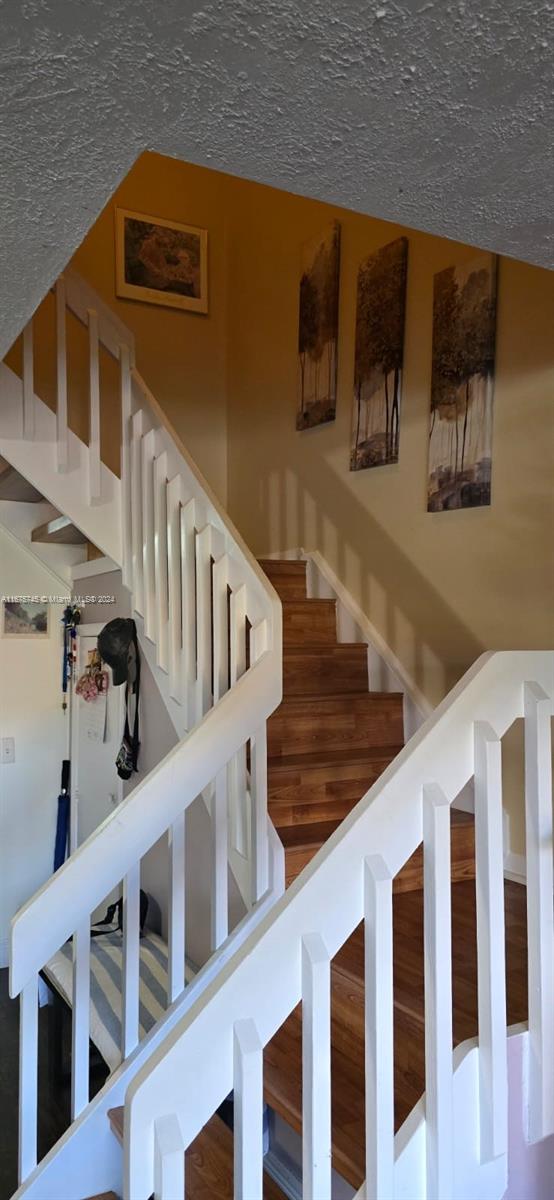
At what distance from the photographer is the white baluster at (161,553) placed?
2744 millimetres

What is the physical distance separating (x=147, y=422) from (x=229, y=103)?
211cm

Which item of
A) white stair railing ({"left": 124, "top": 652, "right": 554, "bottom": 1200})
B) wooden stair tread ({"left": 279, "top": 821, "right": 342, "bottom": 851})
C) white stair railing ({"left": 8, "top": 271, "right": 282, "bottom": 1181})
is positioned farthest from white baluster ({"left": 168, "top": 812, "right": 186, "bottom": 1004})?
white stair railing ({"left": 124, "top": 652, "right": 554, "bottom": 1200})

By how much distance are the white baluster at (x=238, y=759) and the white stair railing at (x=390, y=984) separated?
1.01m

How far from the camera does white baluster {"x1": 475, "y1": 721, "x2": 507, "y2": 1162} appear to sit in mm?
1352

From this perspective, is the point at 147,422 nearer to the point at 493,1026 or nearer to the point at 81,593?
the point at 81,593

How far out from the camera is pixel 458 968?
1.86m

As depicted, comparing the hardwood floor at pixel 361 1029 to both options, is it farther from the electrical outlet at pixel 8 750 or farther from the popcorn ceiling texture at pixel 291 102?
the electrical outlet at pixel 8 750

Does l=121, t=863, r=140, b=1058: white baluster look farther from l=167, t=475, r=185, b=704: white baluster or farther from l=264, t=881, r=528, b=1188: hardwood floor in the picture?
l=167, t=475, r=185, b=704: white baluster

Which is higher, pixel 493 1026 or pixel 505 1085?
pixel 493 1026

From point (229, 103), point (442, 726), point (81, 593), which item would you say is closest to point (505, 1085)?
point (442, 726)

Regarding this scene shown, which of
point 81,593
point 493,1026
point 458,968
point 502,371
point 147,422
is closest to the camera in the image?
point 493,1026

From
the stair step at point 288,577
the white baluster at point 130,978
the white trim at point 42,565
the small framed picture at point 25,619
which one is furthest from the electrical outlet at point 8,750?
the white baluster at point 130,978

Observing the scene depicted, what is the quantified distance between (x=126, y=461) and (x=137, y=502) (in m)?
0.20

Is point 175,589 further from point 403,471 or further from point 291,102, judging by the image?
point 291,102
